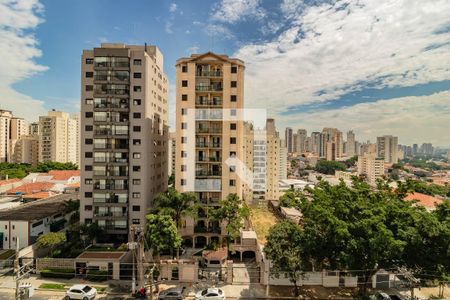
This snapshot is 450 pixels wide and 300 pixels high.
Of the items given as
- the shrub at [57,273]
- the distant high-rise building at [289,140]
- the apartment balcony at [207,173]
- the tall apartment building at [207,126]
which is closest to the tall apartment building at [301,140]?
the distant high-rise building at [289,140]

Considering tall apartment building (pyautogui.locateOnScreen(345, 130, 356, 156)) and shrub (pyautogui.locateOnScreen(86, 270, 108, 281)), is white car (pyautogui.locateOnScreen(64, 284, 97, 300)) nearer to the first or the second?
shrub (pyautogui.locateOnScreen(86, 270, 108, 281))

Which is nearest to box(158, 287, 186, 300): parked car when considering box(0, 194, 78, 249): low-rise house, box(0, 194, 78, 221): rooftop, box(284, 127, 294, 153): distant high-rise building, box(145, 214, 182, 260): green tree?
box(145, 214, 182, 260): green tree

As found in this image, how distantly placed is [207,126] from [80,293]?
18.6 meters

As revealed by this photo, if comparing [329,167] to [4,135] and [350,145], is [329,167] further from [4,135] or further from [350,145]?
[4,135]

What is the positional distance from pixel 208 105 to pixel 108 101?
11.3m

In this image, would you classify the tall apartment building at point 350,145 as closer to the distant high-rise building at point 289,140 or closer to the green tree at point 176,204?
the distant high-rise building at point 289,140

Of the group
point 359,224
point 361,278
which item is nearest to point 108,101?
point 359,224

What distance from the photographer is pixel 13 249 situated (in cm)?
2619

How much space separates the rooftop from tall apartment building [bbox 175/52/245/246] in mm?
16007

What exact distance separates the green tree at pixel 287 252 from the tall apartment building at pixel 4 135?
99.7 m

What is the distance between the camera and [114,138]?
96.2ft

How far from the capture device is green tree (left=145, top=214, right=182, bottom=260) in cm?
2180

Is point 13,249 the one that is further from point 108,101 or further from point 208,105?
point 208,105

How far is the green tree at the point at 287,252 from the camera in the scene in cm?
1786
